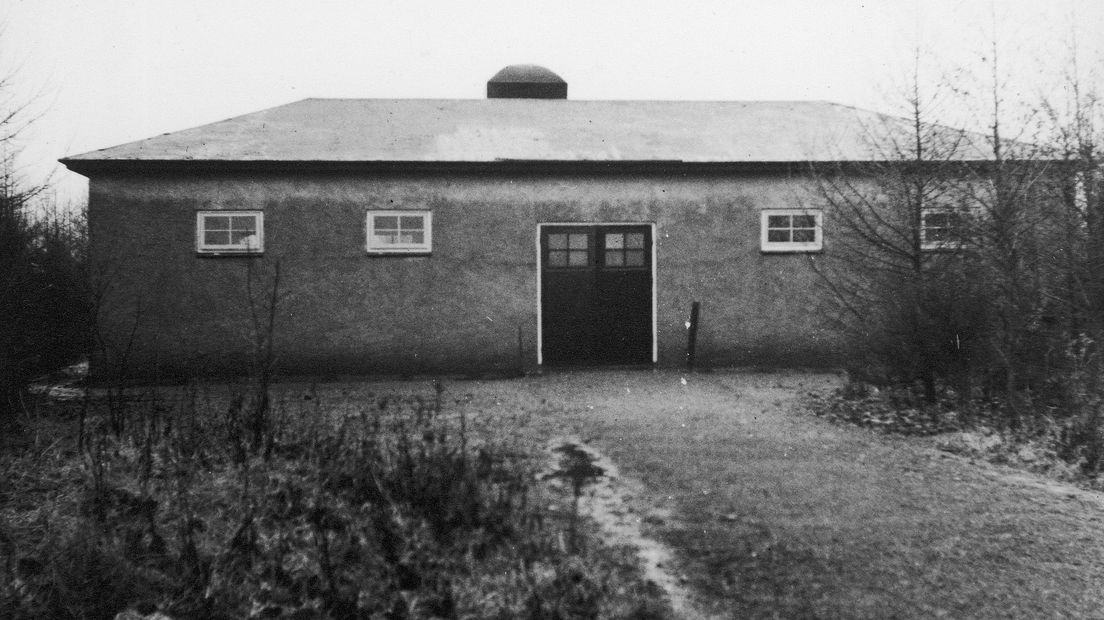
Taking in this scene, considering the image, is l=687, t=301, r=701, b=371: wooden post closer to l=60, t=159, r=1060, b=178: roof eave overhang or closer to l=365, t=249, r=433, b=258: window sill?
l=60, t=159, r=1060, b=178: roof eave overhang

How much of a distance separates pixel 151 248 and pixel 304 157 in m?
2.76

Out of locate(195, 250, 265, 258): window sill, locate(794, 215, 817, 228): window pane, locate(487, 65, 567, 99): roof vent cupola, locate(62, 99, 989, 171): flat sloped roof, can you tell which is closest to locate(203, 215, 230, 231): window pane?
locate(195, 250, 265, 258): window sill

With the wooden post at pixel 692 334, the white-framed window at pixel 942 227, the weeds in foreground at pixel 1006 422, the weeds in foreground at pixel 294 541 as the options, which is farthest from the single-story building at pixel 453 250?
the weeds in foreground at pixel 294 541

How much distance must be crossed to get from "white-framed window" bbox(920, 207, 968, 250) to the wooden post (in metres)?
3.99

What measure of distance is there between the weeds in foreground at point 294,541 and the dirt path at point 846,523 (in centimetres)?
67

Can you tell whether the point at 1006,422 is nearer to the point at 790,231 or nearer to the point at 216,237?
the point at 790,231

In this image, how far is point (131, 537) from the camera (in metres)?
3.52

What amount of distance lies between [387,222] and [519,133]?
3.00 meters

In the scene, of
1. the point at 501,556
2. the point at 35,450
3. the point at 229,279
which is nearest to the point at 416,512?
the point at 501,556

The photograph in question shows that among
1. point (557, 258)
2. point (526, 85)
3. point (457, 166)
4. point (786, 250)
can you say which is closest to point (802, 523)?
point (557, 258)

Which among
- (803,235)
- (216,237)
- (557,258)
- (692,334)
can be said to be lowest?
(692,334)

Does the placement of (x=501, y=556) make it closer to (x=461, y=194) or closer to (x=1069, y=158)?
(x=1069, y=158)

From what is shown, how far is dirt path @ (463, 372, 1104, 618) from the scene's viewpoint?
324 cm

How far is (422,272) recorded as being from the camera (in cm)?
1152
